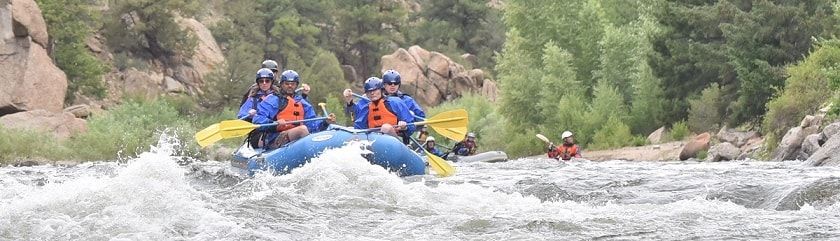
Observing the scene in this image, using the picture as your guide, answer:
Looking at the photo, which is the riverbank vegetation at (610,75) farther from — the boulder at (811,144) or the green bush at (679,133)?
the boulder at (811,144)

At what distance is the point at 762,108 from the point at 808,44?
1673 mm

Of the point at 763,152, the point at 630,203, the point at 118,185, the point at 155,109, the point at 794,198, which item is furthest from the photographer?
the point at 155,109

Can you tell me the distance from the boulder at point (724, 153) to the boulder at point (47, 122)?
1548 centimetres

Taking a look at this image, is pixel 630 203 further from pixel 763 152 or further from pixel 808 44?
pixel 808 44

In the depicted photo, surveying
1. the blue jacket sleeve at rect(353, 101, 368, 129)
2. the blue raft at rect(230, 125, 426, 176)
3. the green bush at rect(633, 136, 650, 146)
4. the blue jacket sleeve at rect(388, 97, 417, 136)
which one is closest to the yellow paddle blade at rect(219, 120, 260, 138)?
the blue raft at rect(230, 125, 426, 176)

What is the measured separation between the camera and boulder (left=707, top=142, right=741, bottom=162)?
2119cm

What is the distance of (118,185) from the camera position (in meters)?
8.24

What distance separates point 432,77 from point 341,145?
124ft

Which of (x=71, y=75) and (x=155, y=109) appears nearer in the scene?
(x=155, y=109)

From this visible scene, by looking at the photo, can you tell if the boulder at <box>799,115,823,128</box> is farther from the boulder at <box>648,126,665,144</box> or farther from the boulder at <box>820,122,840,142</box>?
the boulder at <box>648,126,665,144</box>

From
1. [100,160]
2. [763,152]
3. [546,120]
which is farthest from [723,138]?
[100,160]

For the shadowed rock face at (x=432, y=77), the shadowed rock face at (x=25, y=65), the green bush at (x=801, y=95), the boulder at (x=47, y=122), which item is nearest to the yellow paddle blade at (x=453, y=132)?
the green bush at (x=801, y=95)

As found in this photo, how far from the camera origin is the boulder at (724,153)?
21188mm

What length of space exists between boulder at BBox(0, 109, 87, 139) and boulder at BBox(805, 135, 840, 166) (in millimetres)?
18702
